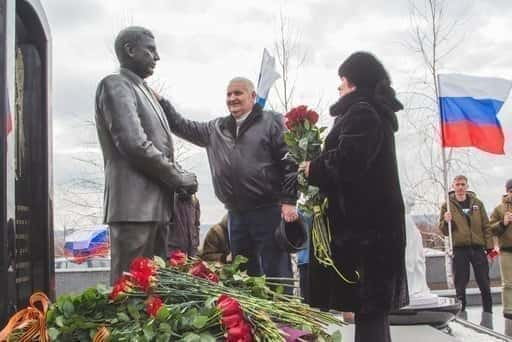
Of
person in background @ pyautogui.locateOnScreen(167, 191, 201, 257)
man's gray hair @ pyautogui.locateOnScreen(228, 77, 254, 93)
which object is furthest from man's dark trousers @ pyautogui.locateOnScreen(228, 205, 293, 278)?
man's gray hair @ pyautogui.locateOnScreen(228, 77, 254, 93)

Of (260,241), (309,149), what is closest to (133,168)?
(309,149)

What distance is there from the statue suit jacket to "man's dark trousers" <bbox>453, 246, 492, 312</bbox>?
5.92m

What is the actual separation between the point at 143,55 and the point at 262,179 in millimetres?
1398

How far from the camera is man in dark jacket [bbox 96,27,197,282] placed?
2906 millimetres

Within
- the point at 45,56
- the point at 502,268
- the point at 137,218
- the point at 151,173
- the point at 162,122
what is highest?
the point at 45,56

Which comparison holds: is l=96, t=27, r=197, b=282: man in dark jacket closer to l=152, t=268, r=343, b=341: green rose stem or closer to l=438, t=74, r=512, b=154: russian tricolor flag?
l=152, t=268, r=343, b=341: green rose stem

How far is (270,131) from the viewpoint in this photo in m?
4.32

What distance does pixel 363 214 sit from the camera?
3629 millimetres

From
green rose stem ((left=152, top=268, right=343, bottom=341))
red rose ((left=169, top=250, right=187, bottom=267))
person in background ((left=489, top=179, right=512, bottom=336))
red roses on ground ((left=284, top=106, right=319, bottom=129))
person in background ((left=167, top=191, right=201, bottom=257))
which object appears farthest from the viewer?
person in background ((left=489, top=179, right=512, bottom=336))

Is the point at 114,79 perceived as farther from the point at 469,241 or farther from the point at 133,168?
the point at 469,241

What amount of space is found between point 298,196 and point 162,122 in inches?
48.3

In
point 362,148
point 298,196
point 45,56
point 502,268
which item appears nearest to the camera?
point 45,56

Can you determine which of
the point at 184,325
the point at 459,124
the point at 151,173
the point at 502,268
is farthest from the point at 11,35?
the point at 459,124

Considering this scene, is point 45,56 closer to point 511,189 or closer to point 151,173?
point 151,173
